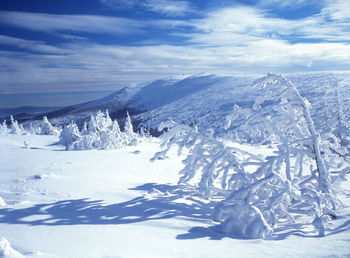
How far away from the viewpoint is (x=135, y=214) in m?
6.06

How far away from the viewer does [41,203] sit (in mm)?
6176

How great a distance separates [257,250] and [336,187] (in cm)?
413

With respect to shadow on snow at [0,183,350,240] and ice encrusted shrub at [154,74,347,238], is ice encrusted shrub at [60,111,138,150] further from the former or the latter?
shadow on snow at [0,183,350,240]

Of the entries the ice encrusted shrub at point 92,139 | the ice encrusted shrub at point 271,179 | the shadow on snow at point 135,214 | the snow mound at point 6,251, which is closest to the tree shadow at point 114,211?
the shadow on snow at point 135,214

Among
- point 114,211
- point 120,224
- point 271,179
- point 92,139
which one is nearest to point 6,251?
Result: point 120,224

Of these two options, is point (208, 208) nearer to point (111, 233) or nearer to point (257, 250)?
point (257, 250)

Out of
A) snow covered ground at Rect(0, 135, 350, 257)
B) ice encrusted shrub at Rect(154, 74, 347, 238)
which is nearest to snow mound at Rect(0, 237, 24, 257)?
snow covered ground at Rect(0, 135, 350, 257)

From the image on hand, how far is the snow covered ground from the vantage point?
4277mm

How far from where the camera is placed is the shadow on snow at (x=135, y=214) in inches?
206

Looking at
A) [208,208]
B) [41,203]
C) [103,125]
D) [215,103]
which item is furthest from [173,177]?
[215,103]

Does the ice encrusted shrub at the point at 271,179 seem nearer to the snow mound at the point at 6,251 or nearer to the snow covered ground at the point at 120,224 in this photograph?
the snow covered ground at the point at 120,224

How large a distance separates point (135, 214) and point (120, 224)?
2.34 ft

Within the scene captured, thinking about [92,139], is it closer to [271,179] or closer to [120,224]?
[120,224]

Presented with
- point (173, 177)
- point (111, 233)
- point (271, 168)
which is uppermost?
point (271, 168)
